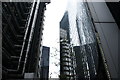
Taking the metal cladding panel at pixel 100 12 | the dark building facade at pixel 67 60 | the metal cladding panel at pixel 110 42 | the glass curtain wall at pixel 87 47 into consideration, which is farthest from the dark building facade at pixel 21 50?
the dark building facade at pixel 67 60

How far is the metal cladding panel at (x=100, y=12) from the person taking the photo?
456cm

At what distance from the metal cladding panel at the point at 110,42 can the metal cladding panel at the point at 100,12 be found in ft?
0.65

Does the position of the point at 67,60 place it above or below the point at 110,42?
above

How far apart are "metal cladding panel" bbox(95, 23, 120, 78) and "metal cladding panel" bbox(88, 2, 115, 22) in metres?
0.20

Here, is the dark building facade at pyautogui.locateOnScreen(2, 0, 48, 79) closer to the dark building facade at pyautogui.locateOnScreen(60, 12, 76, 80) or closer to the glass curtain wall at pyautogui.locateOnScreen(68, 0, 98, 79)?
the glass curtain wall at pyautogui.locateOnScreen(68, 0, 98, 79)

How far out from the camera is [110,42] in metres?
3.93

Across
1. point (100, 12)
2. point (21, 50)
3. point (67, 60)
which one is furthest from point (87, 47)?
point (67, 60)

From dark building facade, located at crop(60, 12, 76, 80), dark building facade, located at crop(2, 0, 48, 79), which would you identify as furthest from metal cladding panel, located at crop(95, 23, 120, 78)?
dark building facade, located at crop(60, 12, 76, 80)

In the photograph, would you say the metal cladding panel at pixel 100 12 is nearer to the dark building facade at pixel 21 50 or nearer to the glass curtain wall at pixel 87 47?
the glass curtain wall at pixel 87 47

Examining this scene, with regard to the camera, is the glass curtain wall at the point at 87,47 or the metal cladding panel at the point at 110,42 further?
the glass curtain wall at the point at 87,47

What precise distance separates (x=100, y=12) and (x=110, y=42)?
47.3 inches

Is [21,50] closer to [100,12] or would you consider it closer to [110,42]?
[100,12]

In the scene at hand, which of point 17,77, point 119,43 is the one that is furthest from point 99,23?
point 17,77

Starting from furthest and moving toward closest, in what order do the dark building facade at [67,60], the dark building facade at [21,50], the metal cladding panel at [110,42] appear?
1. the dark building facade at [67,60]
2. the dark building facade at [21,50]
3. the metal cladding panel at [110,42]
